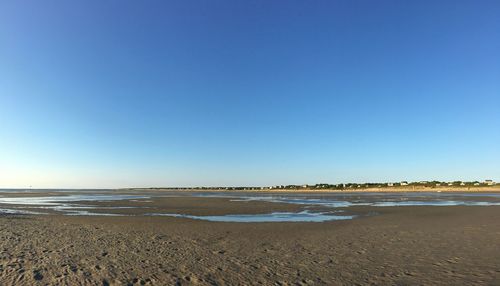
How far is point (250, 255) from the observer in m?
13.3

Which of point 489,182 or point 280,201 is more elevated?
point 489,182

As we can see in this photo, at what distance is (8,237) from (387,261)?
1797 centimetres

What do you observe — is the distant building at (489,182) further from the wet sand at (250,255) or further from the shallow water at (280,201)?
the wet sand at (250,255)

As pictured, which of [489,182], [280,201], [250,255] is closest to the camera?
[250,255]

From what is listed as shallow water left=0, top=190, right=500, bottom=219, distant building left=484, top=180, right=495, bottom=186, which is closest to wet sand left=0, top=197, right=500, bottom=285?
shallow water left=0, top=190, right=500, bottom=219

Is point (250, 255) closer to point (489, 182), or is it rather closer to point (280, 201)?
point (280, 201)

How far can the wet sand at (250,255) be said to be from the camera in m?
10.1

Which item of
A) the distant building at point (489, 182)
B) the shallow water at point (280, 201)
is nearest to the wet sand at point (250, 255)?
the shallow water at point (280, 201)

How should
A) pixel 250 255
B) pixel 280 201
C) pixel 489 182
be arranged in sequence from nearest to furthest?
pixel 250 255 < pixel 280 201 < pixel 489 182

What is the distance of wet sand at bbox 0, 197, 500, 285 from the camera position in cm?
1009

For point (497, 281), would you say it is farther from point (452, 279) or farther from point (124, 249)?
point (124, 249)

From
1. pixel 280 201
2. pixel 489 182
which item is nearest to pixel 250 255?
pixel 280 201

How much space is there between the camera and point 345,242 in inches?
631

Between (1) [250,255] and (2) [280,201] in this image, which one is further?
(2) [280,201]
